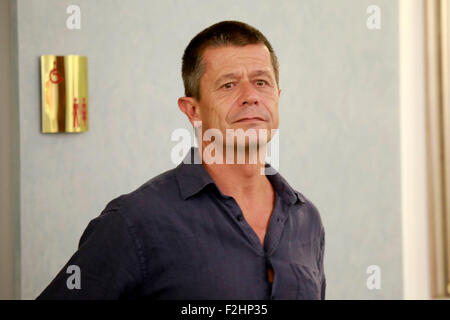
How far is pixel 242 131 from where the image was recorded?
1052 mm

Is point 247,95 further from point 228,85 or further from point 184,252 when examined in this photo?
point 184,252

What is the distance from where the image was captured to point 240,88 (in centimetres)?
107

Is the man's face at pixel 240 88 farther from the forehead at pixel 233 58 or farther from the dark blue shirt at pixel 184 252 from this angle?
the dark blue shirt at pixel 184 252

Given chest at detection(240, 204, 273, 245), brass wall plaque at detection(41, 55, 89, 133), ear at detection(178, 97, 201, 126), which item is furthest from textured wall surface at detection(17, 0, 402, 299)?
chest at detection(240, 204, 273, 245)

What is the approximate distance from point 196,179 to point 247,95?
0.19 meters

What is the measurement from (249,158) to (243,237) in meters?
0.16

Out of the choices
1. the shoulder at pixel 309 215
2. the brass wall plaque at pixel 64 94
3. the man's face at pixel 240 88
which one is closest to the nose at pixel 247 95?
the man's face at pixel 240 88

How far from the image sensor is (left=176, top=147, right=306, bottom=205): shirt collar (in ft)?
3.35

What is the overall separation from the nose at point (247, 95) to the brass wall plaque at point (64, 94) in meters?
0.95

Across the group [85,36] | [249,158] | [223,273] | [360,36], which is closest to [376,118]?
[360,36]

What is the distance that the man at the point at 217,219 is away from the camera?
37.0 inches

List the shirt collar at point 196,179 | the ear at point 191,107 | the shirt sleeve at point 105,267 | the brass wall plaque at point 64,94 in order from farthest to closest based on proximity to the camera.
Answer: the brass wall plaque at point 64,94, the ear at point 191,107, the shirt collar at point 196,179, the shirt sleeve at point 105,267

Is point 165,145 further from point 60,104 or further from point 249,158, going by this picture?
point 249,158

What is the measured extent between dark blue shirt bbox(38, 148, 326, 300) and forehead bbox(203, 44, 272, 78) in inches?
7.4
